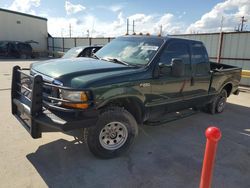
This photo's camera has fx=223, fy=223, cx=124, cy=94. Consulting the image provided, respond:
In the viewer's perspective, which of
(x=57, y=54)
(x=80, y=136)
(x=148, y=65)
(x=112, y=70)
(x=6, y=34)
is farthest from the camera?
(x=6, y=34)

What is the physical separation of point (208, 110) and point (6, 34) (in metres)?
27.8

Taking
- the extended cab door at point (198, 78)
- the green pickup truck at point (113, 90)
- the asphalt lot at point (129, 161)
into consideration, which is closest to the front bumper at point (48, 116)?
the green pickup truck at point (113, 90)

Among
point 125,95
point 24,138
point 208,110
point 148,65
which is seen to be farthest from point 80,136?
point 208,110

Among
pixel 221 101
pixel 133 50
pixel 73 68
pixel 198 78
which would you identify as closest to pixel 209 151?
pixel 73 68

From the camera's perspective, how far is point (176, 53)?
14.5 ft

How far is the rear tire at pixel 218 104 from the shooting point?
237 inches

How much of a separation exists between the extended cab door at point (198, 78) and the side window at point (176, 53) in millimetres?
181

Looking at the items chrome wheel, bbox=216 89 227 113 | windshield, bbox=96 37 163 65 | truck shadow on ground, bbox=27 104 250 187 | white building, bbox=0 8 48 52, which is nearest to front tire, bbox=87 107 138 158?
truck shadow on ground, bbox=27 104 250 187

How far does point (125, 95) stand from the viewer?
3420mm

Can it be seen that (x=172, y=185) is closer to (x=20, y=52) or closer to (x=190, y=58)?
(x=190, y=58)

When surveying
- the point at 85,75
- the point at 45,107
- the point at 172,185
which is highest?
the point at 85,75

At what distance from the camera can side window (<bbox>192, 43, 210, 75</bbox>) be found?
192 inches

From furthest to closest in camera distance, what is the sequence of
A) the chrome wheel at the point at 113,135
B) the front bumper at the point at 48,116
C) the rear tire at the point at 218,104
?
the rear tire at the point at 218,104 < the chrome wheel at the point at 113,135 < the front bumper at the point at 48,116

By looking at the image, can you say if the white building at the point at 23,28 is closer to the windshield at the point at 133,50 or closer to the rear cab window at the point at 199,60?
the windshield at the point at 133,50
